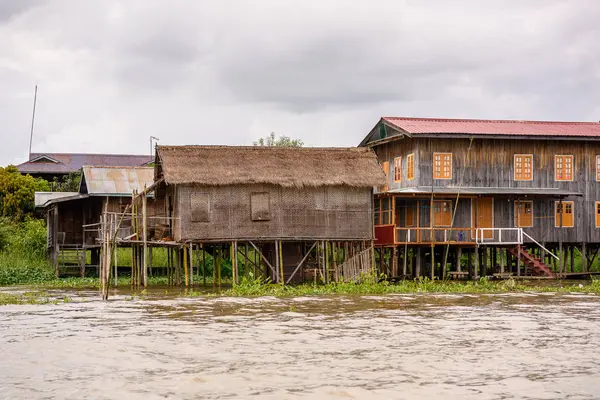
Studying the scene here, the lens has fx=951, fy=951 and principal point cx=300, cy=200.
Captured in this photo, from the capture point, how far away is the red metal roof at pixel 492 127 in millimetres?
39125

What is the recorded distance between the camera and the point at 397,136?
39969 millimetres

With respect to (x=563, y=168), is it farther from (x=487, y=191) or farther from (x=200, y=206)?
(x=200, y=206)

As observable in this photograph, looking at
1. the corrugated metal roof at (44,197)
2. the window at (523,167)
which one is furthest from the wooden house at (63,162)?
the window at (523,167)

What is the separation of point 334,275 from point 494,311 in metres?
12.2

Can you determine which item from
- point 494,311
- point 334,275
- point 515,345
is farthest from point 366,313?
point 334,275

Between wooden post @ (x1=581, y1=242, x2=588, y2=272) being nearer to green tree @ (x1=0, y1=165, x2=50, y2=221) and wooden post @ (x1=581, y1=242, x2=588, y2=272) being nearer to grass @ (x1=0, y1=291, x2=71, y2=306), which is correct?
grass @ (x1=0, y1=291, x2=71, y2=306)

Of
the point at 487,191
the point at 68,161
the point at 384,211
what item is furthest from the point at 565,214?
the point at 68,161

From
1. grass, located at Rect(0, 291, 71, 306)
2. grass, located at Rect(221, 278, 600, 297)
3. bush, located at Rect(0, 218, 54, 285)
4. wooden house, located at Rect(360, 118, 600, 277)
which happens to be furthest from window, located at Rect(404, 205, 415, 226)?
bush, located at Rect(0, 218, 54, 285)

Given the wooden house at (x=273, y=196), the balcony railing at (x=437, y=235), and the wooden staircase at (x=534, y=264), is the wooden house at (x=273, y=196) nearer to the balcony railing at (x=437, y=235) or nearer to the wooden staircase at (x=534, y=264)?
the balcony railing at (x=437, y=235)

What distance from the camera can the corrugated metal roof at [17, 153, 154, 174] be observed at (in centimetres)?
6738

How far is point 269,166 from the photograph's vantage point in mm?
35906

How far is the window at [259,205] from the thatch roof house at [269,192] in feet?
0.12

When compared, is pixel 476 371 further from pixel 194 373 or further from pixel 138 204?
pixel 138 204

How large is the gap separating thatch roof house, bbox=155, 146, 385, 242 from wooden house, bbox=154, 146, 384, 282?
4 cm
